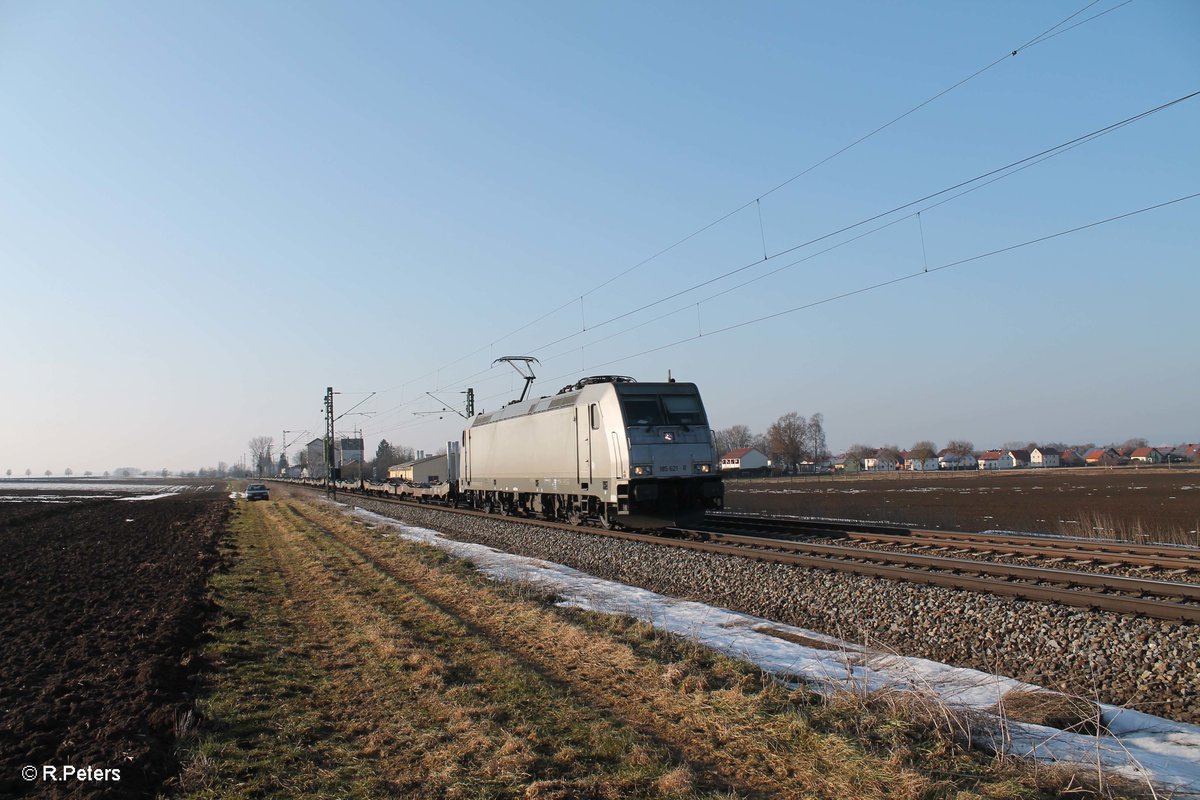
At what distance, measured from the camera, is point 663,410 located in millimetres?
18844

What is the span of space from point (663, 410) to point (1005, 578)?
941cm

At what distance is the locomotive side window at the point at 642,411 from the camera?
18328mm

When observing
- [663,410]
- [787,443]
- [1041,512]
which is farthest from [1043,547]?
[787,443]

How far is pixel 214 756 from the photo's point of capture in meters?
5.12

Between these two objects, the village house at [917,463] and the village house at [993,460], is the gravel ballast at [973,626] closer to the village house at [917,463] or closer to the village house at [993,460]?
the village house at [917,463]

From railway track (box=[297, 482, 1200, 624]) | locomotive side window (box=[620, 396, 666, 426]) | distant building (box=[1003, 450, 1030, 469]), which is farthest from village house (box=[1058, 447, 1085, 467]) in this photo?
railway track (box=[297, 482, 1200, 624])

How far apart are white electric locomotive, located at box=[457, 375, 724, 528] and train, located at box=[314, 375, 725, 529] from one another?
0.02 m

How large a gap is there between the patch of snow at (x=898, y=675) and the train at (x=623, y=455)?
597cm

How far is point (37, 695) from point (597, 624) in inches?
211

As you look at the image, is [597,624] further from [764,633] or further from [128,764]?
[128,764]

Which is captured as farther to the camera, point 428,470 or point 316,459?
point 316,459

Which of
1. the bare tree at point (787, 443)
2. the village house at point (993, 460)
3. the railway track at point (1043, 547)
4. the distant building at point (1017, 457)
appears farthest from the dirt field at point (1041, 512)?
the distant building at point (1017, 457)

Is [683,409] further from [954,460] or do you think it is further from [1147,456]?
[954,460]

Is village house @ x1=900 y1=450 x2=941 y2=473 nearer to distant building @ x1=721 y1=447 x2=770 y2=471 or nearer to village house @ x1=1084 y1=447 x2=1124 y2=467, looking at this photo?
village house @ x1=1084 y1=447 x2=1124 y2=467
